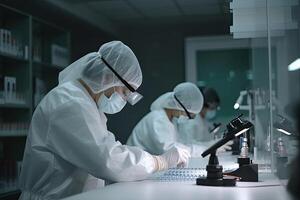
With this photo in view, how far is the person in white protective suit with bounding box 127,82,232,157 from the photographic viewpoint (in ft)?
9.40

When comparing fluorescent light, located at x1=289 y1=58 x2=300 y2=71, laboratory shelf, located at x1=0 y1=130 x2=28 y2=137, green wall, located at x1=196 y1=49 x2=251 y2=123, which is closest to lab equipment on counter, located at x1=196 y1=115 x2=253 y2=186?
fluorescent light, located at x1=289 y1=58 x2=300 y2=71

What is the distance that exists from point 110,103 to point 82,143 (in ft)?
1.44

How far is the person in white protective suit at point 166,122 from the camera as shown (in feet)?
9.40

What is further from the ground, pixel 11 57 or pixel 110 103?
pixel 11 57

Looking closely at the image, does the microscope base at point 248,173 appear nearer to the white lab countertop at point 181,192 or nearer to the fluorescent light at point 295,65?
the white lab countertop at point 181,192

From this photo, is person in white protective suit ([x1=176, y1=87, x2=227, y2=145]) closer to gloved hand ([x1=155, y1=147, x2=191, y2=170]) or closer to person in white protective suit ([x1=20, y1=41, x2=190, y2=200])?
gloved hand ([x1=155, y1=147, x2=191, y2=170])

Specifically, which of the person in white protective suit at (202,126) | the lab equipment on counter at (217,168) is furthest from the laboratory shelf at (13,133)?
the lab equipment on counter at (217,168)

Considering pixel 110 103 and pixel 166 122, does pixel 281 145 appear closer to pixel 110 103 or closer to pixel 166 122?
pixel 110 103

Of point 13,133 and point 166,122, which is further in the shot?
point 13,133

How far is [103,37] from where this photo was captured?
19.6 ft

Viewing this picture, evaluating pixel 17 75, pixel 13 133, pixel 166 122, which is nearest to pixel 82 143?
pixel 166 122

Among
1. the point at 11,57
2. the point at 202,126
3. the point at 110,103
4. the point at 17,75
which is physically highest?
the point at 11,57

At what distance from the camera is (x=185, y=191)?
1.32 m

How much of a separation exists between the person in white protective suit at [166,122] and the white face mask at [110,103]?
31.8 inches
